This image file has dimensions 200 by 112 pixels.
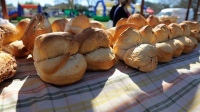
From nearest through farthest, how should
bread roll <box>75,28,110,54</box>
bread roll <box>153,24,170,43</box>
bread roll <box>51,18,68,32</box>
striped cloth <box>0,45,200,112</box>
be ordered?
striped cloth <box>0,45,200,112</box>, bread roll <box>75,28,110,54</box>, bread roll <box>51,18,68,32</box>, bread roll <box>153,24,170,43</box>

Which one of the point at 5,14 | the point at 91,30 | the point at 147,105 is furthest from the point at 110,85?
the point at 5,14

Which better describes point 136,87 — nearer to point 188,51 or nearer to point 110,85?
point 110,85

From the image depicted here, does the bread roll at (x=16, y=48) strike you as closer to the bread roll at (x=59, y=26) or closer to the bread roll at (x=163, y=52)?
the bread roll at (x=59, y=26)

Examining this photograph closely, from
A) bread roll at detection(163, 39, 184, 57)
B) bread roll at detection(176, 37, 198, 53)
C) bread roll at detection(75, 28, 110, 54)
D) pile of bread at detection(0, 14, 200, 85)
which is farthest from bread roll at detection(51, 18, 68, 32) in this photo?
bread roll at detection(176, 37, 198, 53)

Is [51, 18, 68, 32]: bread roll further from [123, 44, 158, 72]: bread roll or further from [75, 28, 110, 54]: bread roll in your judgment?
[123, 44, 158, 72]: bread roll

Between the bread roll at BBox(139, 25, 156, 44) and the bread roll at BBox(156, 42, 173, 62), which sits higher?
the bread roll at BBox(139, 25, 156, 44)

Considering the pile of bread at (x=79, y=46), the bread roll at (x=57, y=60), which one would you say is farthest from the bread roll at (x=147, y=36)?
the bread roll at (x=57, y=60)

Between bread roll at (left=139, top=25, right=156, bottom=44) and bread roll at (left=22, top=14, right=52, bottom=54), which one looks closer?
bread roll at (left=22, top=14, right=52, bottom=54)
